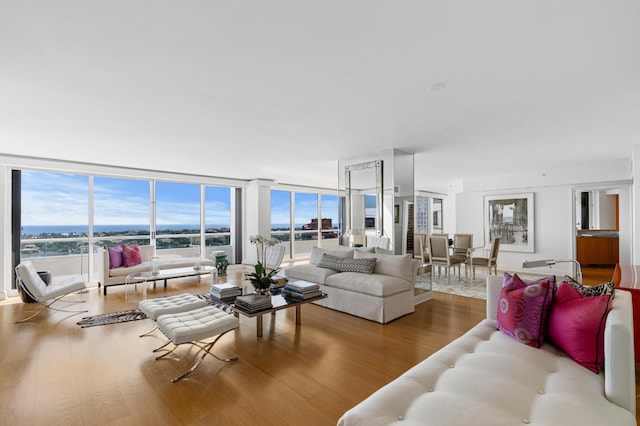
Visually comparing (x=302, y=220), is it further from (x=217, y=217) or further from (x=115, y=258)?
(x=115, y=258)

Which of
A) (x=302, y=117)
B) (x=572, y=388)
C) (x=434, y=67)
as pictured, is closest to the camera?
(x=572, y=388)

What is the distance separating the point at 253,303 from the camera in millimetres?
3191

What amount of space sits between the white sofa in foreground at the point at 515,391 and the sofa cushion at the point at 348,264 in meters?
2.58

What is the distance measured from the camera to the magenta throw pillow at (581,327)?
5.63 feet

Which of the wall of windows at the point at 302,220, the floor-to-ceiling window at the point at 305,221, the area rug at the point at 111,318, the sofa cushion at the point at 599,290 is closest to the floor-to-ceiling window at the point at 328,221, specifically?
the wall of windows at the point at 302,220

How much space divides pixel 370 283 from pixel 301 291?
0.95 m

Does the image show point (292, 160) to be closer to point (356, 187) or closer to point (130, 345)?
point (356, 187)

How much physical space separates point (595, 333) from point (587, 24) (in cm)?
182

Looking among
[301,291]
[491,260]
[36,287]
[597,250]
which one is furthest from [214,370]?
[597,250]

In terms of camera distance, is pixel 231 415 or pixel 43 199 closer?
pixel 231 415

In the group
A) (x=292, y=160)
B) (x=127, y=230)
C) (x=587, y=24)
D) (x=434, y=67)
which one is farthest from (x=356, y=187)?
(x=127, y=230)

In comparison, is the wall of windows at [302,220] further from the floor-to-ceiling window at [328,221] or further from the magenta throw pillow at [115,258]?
the magenta throw pillow at [115,258]

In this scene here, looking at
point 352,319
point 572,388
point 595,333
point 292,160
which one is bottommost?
point 352,319

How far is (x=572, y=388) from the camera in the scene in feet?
4.96
